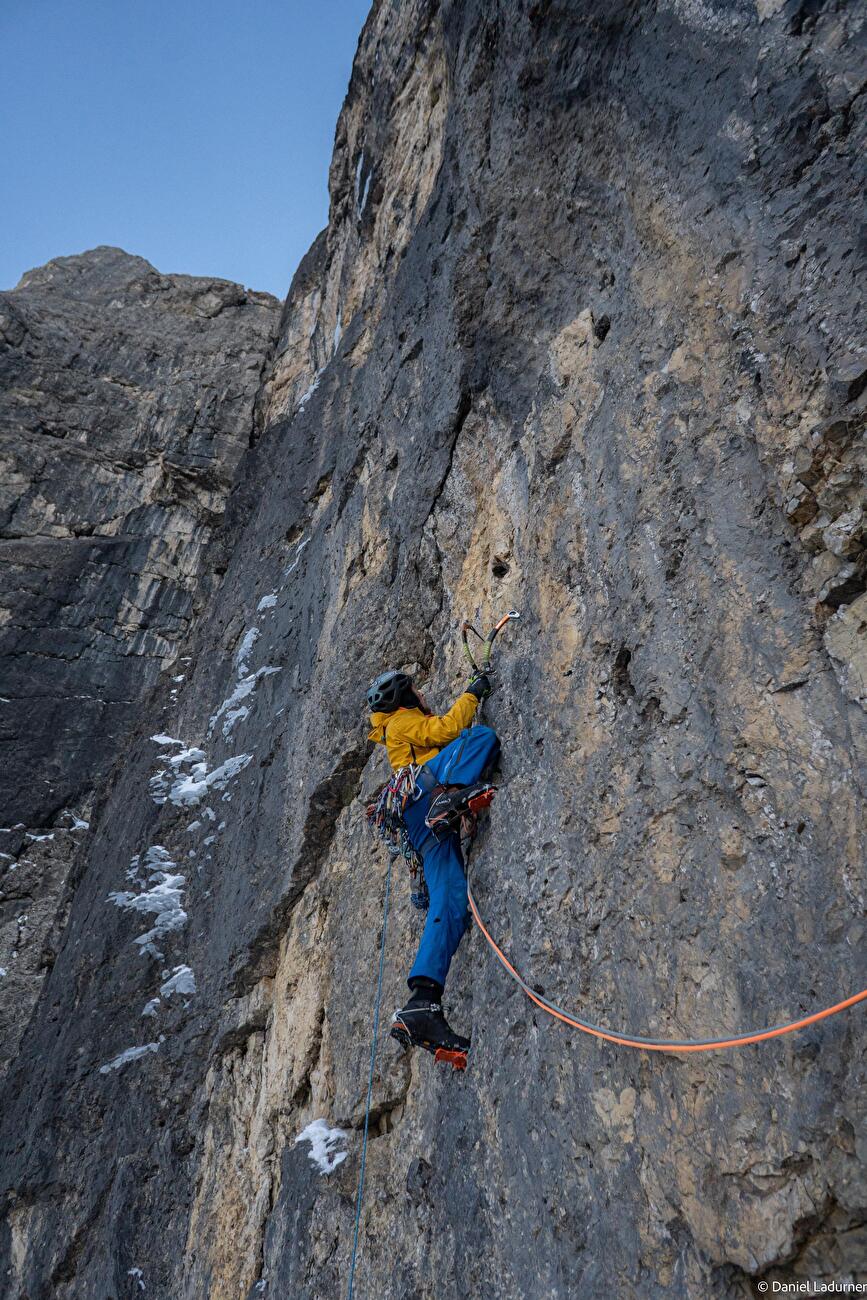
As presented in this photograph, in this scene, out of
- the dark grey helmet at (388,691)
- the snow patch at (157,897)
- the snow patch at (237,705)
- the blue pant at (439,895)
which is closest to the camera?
the blue pant at (439,895)

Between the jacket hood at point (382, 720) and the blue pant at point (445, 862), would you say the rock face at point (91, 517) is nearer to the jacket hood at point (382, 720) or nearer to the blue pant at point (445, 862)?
the jacket hood at point (382, 720)

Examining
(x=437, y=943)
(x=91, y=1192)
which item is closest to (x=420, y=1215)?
(x=437, y=943)

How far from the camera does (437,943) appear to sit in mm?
3971

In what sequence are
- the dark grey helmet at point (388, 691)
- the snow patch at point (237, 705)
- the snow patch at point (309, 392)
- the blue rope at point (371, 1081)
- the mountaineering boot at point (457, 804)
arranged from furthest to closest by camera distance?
the snow patch at point (309, 392) → the snow patch at point (237, 705) → the dark grey helmet at point (388, 691) → the mountaineering boot at point (457, 804) → the blue rope at point (371, 1081)

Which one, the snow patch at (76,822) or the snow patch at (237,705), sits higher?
the snow patch at (237,705)

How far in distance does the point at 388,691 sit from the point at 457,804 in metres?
0.94

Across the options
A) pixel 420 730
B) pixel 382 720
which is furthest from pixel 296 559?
pixel 420 730

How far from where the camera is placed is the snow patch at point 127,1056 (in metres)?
7.10

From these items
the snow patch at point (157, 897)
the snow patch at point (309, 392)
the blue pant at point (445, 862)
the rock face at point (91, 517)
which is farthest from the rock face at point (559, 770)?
the rock face at point (91, 517)

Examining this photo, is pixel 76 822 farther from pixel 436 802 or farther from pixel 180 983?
pixel 436 802

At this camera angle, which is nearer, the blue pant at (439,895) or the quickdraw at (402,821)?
the blue pant at (439,895)

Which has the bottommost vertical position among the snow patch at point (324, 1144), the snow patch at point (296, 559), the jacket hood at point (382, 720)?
the snow patch at point (324, 1144)

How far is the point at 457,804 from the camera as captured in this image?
13.9 feet

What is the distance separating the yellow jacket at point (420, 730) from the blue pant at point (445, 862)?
0.07 meters
